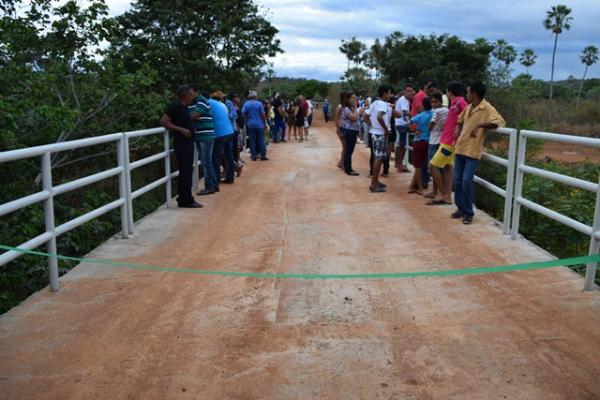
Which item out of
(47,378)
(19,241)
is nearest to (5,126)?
(19,241)

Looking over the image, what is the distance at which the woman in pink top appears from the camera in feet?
27.6

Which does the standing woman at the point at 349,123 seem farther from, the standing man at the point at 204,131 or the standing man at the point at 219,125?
the standing man at the point at 204,131

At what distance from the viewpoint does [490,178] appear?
43.8 ft

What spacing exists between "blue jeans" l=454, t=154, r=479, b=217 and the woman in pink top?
61 centimetres

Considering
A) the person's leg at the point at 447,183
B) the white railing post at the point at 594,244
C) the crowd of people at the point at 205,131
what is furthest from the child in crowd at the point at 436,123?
the white railing post at the point at 594,244

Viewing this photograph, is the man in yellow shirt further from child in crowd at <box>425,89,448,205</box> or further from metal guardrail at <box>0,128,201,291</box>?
metal guardrail at <box>0,128,201,291</box>

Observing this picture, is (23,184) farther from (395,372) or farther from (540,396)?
(540,396)

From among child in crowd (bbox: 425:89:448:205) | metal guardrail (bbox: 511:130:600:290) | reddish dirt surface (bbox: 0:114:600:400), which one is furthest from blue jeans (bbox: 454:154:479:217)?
child in crowd (bbox: 425:89:448:205)

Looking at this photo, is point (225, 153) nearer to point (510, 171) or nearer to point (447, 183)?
point (447, 183)

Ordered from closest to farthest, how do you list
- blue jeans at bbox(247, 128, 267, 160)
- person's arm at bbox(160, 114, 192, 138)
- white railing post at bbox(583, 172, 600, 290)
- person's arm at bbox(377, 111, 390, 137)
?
white railing post at bbox(583, 172, 600, 290) → person's arm at bbox(160, 114, 192, 138) → person's arm at bbox(377, 111, 390, 137) → blue jeans at bbox(247, 128, 267, 160)

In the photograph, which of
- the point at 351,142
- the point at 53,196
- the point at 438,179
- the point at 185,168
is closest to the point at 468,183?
the point at 438,179

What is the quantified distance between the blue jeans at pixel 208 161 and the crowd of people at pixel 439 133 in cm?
279

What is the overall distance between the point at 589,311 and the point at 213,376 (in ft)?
9.48

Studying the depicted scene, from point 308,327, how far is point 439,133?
5712 millimetres
